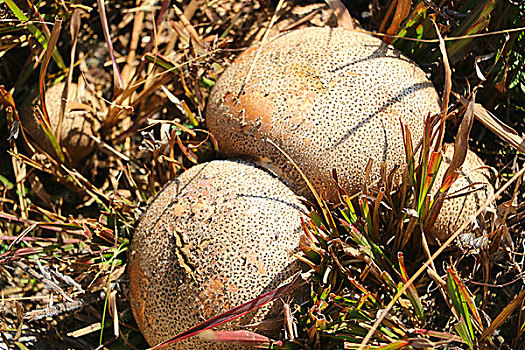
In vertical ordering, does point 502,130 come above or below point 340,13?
below

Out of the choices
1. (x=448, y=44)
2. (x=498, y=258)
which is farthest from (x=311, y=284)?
(x=448, y=44)

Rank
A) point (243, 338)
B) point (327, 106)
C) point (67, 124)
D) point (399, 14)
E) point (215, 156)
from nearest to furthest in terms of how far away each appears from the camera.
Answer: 1. point (243, 338)
2. point (327, 106)
3. point (399, 14)
4. point (215, 156)
5. point (67, 124)

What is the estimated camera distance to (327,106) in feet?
4.51

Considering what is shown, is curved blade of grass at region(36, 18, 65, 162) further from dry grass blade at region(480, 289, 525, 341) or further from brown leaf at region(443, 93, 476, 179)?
dry grass blade at region(480, 289, 525, 341)

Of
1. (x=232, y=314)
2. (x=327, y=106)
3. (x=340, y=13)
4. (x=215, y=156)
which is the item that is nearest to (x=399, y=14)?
(x=340, y=13)

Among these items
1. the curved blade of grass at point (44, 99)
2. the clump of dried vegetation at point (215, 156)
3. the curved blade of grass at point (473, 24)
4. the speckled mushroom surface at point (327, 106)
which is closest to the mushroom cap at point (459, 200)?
the clump of dried vegetation at point (215, 156)

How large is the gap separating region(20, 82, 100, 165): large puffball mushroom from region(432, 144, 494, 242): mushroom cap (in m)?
1.16

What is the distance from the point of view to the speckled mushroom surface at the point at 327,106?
1369 millimetres

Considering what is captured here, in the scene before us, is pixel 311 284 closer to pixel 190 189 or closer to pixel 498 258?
pixel 190 189

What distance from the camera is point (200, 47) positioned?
1800mm

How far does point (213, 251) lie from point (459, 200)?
68cm

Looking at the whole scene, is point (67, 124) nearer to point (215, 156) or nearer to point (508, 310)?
point (215, 156)

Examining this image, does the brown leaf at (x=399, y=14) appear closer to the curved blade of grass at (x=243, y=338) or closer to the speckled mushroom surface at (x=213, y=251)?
the speckled mushroom surface at (x=213, y=251)

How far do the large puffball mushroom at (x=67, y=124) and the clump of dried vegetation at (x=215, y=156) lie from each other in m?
0.03
